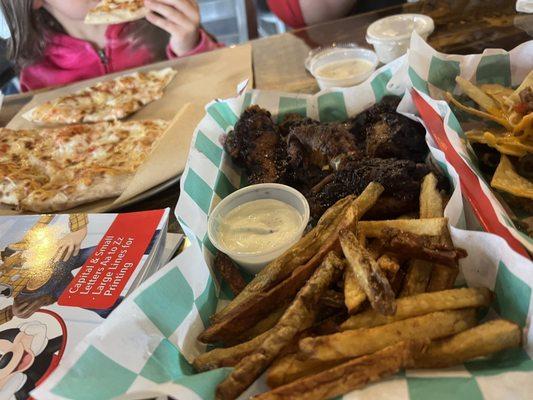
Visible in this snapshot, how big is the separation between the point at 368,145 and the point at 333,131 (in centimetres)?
17

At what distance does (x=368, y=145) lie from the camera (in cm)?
211

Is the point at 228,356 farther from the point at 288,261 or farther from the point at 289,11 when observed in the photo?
the point at 289,11

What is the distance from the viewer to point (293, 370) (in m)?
1.27

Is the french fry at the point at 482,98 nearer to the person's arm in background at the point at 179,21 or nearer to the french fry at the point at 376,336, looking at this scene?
the french fry at the point at 376,336

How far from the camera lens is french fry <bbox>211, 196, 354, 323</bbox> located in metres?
1.55

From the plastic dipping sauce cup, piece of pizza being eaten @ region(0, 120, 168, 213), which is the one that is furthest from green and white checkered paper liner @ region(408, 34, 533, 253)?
piece of pizza being eaten @ region(0, 120, 168, 213)

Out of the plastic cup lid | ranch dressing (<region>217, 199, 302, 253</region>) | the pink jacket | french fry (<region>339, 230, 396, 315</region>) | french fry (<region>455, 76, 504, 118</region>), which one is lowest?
the pink jacket

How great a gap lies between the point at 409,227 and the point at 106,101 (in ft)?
9.47

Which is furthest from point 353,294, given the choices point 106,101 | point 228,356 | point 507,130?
point 106,101

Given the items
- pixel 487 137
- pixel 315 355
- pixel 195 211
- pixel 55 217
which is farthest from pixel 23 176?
pixel 487 137

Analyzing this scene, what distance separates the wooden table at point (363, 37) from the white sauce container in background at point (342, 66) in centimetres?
16

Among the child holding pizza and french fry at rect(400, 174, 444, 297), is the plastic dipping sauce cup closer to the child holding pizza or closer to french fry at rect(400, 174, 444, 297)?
french fry at rect(400, 174, 444, 297)

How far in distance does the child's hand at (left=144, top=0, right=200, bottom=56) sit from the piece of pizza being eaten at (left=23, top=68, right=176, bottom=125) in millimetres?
480

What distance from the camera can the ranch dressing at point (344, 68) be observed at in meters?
2.93
